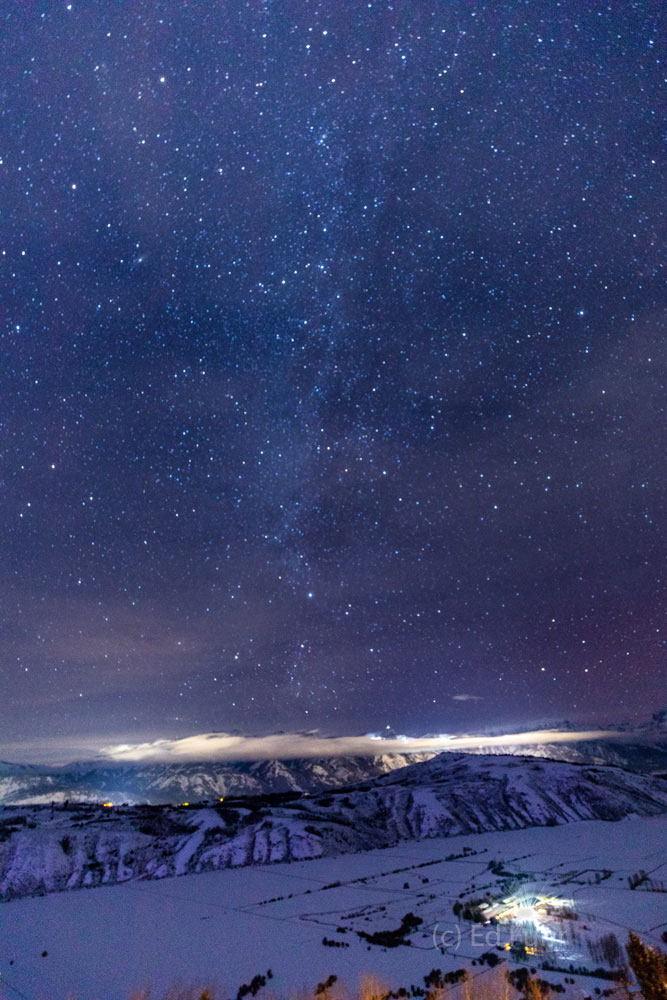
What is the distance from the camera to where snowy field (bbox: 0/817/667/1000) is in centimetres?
3562

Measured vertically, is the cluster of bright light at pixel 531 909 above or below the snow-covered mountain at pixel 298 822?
above

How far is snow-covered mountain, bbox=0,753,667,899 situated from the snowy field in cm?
955

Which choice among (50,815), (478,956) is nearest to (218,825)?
(50,815)

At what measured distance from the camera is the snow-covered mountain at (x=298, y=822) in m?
86.8

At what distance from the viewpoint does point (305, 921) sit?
160ft

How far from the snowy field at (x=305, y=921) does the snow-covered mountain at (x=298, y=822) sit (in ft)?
31.3

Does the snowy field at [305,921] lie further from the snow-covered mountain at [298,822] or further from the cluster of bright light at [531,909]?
the snow-covered mountain at [298,822]

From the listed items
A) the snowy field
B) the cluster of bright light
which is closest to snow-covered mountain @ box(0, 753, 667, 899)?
the snowy field

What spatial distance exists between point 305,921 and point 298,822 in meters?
65.8

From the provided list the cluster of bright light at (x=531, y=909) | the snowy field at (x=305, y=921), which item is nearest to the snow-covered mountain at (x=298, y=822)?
the snowy field at (x=305, y=921)

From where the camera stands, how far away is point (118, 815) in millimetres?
121500

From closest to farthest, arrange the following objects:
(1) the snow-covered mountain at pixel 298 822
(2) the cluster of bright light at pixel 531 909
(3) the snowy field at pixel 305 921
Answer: (3) the snowy field at pixel 305 921 → (2) the cluster of bright light at pixel 531 909 → (1) the snow-covered mountain at pixel 298 822

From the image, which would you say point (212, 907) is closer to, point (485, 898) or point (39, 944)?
point (39, 944)

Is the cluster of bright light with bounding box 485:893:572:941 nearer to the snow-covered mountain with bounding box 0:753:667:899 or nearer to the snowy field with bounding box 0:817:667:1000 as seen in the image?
the snowy field with bounding box 0:817:667:1000
